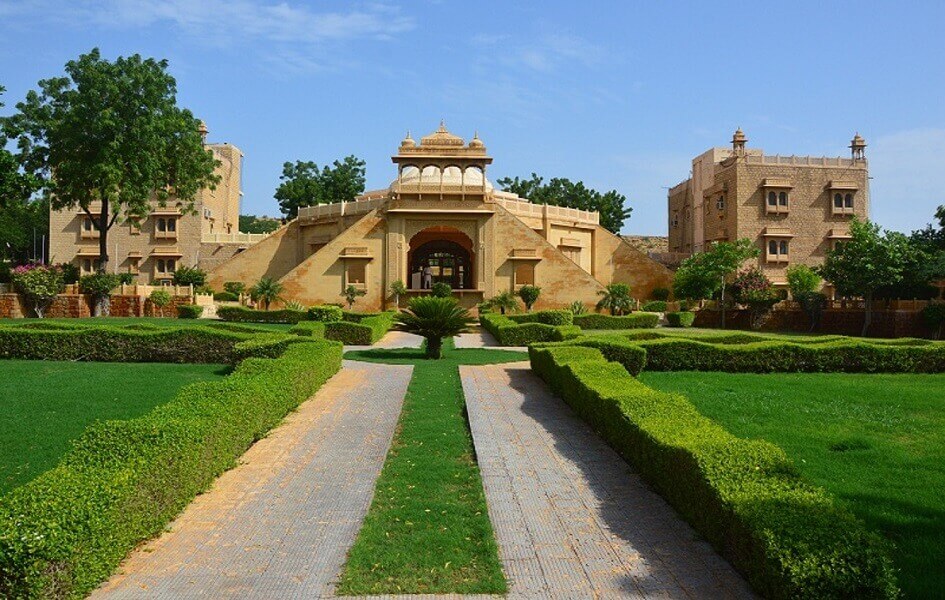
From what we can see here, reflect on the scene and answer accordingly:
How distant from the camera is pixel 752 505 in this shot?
4.95 m

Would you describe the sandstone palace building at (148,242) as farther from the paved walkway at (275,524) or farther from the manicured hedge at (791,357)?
the paved walkway at (275,524)

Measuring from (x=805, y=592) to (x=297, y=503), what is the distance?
427 centimetres

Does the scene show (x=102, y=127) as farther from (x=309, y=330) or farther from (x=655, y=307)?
(x=655, y=307)

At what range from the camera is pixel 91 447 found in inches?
234

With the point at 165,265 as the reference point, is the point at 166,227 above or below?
above

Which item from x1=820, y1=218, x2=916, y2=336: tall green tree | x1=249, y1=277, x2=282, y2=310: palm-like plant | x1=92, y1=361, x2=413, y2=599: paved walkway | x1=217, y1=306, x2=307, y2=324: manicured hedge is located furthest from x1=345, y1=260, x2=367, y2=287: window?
x1=92, y1=361, x2=413, y2=599: paved walkway

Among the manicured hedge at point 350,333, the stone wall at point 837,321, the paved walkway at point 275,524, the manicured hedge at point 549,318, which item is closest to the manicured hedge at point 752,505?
the paved walkway at point 275,524

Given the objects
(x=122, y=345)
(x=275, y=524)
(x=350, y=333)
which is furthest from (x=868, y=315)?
(x=275, y=524)

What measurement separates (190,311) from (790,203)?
33173 millimetres

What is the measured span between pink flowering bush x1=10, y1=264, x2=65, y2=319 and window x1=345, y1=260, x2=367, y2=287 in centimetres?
1220

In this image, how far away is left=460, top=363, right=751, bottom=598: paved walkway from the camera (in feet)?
16.0

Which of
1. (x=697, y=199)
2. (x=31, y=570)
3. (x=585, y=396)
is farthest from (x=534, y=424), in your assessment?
(x=697, y=199)

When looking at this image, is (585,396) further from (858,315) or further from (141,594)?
(858,315)

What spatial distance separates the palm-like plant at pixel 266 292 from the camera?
113 feet
